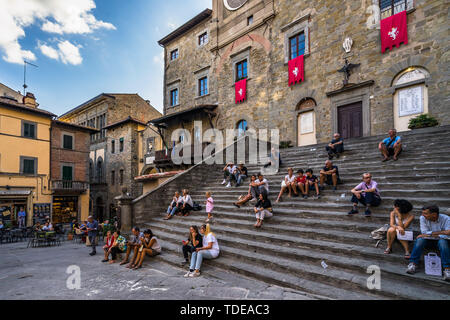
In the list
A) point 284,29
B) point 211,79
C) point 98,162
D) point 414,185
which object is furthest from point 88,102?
point 414,185

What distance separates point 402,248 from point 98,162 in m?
32.5

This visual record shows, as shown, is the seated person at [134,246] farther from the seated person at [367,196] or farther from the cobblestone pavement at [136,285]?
the seated person at [367,196]

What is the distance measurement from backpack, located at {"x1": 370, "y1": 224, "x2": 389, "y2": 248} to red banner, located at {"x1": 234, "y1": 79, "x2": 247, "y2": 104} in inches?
574

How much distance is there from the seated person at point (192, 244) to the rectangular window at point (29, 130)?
20.8m

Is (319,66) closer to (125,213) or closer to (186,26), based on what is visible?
(125,213)

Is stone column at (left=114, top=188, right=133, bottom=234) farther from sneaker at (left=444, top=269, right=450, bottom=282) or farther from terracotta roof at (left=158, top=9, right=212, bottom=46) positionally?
terracotta roof at (left=158, top=9, right=212, bottom=46)

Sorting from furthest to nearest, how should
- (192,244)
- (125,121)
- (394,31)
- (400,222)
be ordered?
(125,121) → (394,31) → (192,244) → (400,222)

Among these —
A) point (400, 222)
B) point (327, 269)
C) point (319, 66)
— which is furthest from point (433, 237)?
point (319, 66)

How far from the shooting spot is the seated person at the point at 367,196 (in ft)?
17.9

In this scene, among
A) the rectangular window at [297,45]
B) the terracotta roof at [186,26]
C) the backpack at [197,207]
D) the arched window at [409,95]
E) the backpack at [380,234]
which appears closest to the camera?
the backpack at [380,234]

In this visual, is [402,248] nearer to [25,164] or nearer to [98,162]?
[25,164]

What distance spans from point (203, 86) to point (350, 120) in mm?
12638

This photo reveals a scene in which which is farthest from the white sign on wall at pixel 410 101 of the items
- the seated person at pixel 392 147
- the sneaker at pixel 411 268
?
the sneaker at pixel 411 268

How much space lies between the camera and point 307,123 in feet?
48.7
